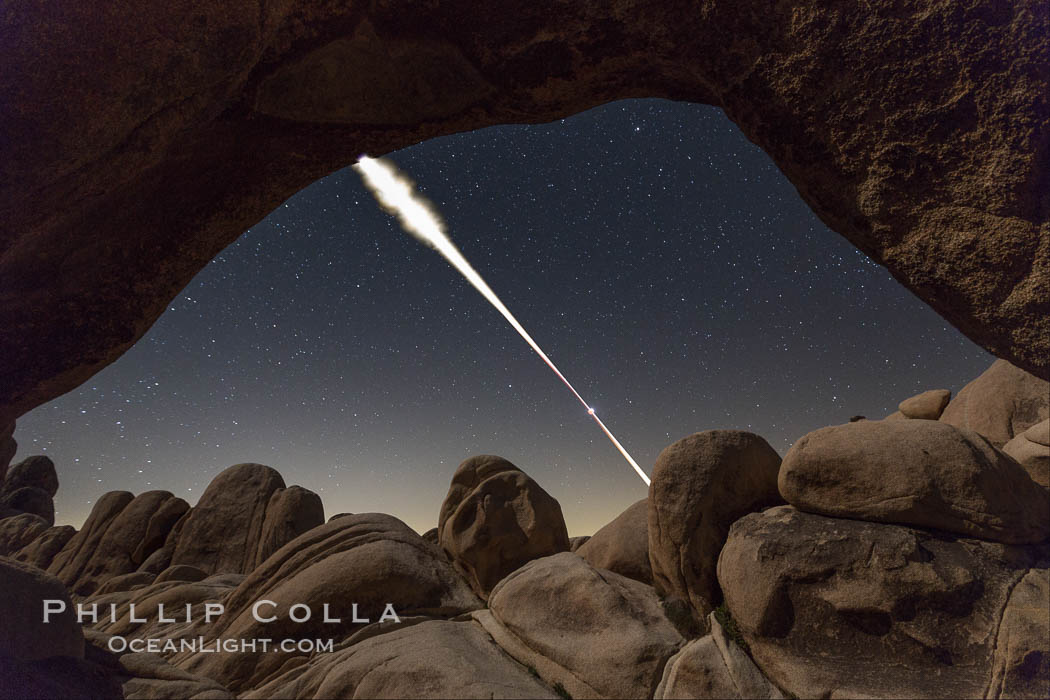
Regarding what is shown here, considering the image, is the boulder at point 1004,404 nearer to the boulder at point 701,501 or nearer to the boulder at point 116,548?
the boulder at point 701,501

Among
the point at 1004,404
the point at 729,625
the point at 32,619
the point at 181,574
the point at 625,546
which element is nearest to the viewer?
the point at 729,625

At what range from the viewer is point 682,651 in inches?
147

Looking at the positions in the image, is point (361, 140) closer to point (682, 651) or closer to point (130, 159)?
point (130, 159)

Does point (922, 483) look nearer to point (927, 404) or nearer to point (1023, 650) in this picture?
point (1023, 650)

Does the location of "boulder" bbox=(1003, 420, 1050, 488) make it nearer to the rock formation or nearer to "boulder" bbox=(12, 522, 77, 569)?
"boulder" bbox=(12, 522, 77, 569)

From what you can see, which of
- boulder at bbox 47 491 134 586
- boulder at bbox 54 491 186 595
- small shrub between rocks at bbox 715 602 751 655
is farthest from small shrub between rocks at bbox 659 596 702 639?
boulder at bbox 47 491 134 586

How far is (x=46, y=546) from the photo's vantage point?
14.6m

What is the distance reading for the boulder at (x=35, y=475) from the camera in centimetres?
2331

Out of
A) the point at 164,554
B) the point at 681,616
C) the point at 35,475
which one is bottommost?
the point at 681,616

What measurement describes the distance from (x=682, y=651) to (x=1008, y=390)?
8063 millimetres

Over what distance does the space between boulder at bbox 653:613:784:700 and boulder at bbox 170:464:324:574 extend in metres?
9.37

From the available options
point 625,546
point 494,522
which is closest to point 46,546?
point 494,522

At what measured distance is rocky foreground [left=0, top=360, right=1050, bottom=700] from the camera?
11.0 feet

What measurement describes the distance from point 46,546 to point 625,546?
17.1 metres
